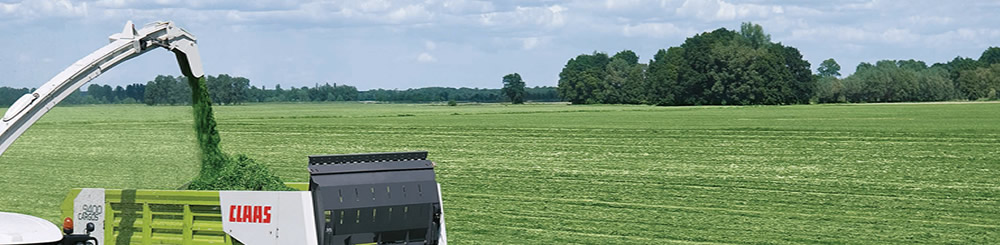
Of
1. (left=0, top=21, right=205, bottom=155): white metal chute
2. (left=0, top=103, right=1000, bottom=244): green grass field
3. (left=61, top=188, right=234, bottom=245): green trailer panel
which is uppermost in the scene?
(left=0, top=21, right=205, bottom=155): white metal chute

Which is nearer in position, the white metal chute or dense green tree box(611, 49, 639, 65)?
the white metal chute

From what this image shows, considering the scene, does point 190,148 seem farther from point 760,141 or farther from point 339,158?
point 760,141

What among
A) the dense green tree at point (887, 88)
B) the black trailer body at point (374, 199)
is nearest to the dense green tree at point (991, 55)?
the dense green tree at point (887, 88)

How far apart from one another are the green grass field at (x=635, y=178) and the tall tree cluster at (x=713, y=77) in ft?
235

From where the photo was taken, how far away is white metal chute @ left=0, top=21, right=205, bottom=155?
308 inches

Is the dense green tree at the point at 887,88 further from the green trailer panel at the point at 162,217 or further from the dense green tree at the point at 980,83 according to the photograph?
the green trailer panel at the point at 162,217

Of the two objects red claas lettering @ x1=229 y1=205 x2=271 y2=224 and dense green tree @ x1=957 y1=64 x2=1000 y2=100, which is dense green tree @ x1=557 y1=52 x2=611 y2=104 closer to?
dense green tree @ x1=957 y1=64 x2=1000 y2=100

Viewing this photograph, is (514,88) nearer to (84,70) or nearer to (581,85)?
(581,85)

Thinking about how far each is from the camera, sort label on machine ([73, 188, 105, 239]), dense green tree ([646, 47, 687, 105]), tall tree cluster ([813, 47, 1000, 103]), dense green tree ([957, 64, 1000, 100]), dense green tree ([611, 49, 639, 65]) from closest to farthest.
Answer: label on machine ([73, 188, 105, 239]) → dense green tree ([646, 47, 687, 105]) → tall tree cluster ([813, 47, 1000, 103]) → dense green tree ([957, 64, 1000, 100]) → dense green tree ([611, 49, 639, 65])

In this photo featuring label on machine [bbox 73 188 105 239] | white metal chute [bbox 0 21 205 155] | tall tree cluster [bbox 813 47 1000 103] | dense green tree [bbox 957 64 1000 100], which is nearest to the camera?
white metal chute [bbox 0 21 205 155]

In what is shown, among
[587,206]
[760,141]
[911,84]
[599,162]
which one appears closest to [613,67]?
[911,84]

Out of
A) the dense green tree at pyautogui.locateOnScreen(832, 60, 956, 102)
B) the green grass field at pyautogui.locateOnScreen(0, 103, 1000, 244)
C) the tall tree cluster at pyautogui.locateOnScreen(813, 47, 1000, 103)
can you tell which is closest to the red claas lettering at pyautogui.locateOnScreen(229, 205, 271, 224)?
the green grass field at pyautogui.locateOnScreen(0, 103, 1000, 244)

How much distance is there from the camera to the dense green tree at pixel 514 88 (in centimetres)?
13421

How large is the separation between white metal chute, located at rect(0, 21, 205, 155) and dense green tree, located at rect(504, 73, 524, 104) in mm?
123140
